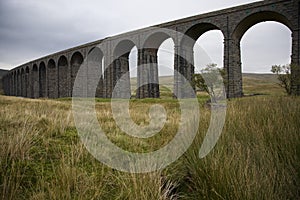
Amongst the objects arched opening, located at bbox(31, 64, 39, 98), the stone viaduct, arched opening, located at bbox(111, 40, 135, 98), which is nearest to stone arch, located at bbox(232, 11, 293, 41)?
the stone viaduct

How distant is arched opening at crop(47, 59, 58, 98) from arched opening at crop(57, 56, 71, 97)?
1.00 meters

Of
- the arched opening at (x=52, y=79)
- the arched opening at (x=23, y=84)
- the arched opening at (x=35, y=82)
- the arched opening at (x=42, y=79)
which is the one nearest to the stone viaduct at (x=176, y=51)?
the arched opening at (x=52, y=79)

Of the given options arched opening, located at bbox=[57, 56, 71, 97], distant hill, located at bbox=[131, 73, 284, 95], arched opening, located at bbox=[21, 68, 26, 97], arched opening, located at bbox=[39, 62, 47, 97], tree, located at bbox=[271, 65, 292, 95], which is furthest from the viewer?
arched opening, located at bbox=[21, 68, 26, 97]

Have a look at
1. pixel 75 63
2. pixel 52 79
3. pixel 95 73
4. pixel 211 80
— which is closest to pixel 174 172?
pixel 211 80

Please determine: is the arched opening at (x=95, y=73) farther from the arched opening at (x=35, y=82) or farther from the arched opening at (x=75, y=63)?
the arched opening at (x=35, y=82)

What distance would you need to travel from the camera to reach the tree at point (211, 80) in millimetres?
19734

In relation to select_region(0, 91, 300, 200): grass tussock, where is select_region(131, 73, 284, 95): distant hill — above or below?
above

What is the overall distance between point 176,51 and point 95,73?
59.7 ft

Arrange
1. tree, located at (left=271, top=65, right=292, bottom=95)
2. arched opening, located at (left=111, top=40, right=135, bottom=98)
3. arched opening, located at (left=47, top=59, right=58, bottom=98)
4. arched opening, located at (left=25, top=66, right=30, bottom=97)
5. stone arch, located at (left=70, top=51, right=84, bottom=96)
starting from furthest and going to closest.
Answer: arched opening, located at (left=25, top=66, right=30, bottom=97), arched opening, located at (left=47, top=59, right=58, bottom=98), stone arch, located at (left=70, top=51, right=84, bottom=96), arched opening, located at (left=111, top=40, right=135, bottom=98), tree, located at (left=271, top=65, right=292, bottom=95)

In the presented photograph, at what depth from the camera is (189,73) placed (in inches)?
1094

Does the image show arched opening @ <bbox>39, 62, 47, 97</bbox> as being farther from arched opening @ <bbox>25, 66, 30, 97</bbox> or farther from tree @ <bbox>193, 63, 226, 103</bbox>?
tree @ <bbox>193, 63, 226, 103</bbox>

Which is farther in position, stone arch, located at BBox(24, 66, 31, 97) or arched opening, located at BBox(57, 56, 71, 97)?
stone arch, located at BBox(24, 66, 31, 97)

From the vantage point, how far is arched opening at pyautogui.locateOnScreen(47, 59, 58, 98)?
47.5 metres

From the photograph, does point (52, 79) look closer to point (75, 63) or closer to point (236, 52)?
point (75, 63)
